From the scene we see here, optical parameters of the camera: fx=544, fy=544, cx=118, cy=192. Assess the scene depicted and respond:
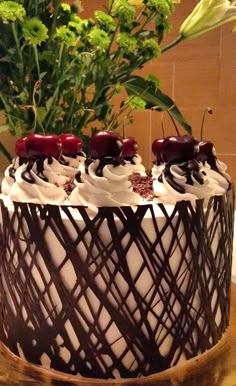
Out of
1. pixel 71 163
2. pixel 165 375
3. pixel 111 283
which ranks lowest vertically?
pixel 165 375

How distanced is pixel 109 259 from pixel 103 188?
0.34 ft

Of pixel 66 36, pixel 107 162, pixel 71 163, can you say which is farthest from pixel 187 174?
pixel 66 36

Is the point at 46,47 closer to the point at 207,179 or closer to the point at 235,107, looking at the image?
the point at 207,179

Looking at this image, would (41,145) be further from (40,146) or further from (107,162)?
(107,162)

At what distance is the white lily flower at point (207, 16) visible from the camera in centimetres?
105

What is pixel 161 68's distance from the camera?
7.09 feet

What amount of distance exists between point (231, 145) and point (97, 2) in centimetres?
78

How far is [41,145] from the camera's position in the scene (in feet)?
2.72

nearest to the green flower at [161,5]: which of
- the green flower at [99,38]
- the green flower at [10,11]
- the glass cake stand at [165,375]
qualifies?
the green flower at [99,38]

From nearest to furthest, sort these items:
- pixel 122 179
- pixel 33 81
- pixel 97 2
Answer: pixel 122 179, pixel 33 81, pixel 97 2

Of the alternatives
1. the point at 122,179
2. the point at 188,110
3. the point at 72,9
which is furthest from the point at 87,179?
the point at 188,110

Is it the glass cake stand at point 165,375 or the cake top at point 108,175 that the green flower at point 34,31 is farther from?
the glass cake stand at point 165,375

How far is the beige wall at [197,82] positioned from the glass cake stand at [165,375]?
4.37ft

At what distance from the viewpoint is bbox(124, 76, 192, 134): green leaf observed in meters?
1.17
